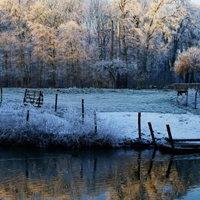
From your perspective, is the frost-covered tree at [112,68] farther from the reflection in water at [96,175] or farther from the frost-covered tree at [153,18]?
the reflection in water at [96,175]

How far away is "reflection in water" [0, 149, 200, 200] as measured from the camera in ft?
34.0

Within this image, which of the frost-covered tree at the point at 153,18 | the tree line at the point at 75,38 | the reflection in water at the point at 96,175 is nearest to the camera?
the reflection in water at the point at 96,175

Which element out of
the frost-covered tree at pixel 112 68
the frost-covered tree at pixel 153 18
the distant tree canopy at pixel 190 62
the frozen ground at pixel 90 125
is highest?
the frost-covered tree at pixel 153 18

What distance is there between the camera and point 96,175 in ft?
41.5

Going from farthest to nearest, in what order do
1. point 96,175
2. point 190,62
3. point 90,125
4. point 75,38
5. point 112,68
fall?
1. point 190,62
2. point 75,38
3. point 112,68
4. point 90,125
5. point 96,175

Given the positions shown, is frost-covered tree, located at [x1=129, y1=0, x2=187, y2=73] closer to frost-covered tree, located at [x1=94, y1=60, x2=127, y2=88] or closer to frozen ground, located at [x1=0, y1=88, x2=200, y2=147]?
frost-covered tree, located at [x1=94, y1=60, x2=127, y2=88]

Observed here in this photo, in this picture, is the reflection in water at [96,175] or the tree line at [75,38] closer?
the reflection in water at [96,175]

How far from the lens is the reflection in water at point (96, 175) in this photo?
10.4m

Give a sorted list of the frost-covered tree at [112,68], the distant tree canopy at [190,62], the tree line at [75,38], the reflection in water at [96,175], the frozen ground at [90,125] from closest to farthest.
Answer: the reflection in water at [96,175] → the frozen ground at [90,125] → the frost-covered tree at [112,68] → the tree line at [75,38] → the distant tree canopy at [190,62]

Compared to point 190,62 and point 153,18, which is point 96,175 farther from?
point 190,62

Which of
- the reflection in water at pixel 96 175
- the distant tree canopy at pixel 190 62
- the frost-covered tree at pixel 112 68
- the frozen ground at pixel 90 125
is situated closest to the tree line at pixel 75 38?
the frost-covered tree at pixel 112 68

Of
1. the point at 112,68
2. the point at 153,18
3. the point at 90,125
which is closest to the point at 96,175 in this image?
the point at 90,125

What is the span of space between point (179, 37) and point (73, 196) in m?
48.8

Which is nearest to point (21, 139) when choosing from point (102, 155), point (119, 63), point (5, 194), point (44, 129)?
point (44, 129)
